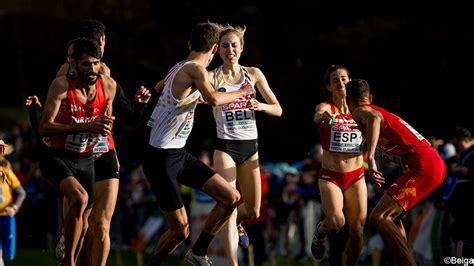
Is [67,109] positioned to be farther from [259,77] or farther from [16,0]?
[16,0]

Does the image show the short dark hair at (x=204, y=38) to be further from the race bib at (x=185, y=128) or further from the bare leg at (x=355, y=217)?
the bare leg at (x=355, y=217)

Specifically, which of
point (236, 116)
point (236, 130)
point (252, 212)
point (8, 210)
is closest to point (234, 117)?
point (236, 116)

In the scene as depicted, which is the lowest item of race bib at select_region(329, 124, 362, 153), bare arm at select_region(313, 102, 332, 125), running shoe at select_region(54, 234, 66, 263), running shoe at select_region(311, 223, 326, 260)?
running shoe at select_region(311, 223, 326, 260)

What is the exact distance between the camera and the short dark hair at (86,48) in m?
10.9

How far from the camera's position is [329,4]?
2956 cm

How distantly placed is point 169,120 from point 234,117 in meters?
1.39

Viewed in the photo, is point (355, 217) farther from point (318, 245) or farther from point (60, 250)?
point (60, 250)

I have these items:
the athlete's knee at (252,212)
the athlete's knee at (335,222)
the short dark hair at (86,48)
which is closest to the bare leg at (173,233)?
the athlete's knee at (252,212)

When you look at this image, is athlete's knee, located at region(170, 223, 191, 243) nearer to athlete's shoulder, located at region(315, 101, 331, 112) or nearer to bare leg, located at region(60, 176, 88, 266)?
bare leg, located at region(60, 176, 88, 266)

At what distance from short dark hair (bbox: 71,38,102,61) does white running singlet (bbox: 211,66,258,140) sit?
211 cm

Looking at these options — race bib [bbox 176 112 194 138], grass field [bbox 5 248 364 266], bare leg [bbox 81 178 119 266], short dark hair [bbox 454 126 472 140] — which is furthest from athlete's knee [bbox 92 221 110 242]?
short dark hair [bbox 454 126 472 140]

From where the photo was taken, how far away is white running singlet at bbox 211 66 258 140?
12539mm

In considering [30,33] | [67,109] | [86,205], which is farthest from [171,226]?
[30,33]

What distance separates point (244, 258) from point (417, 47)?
865cm
